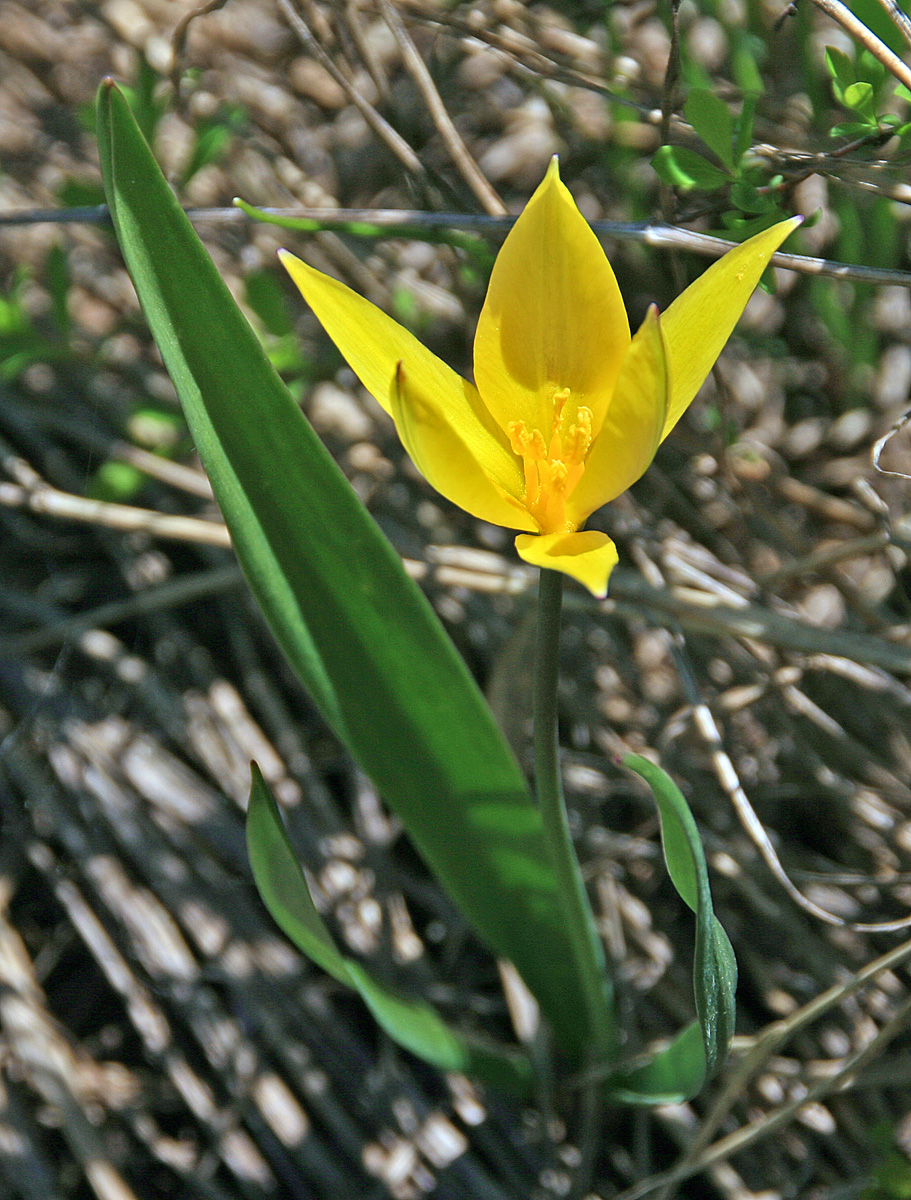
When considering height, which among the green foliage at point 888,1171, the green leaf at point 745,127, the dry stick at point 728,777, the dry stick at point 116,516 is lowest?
the green foliage at point 888,1171

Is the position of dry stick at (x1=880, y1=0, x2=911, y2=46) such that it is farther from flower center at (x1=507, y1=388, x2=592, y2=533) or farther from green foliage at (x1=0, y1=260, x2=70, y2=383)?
green foliage at (x1=0, y1=260, x2=70, y2=383)

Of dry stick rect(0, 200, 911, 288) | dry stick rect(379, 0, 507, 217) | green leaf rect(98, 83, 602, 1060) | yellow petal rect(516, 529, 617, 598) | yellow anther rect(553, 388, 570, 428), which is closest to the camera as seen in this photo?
yellow petal rect(516, 529, 617, 598)

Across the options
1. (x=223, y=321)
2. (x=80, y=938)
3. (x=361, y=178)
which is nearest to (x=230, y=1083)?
(x=80, y=938)

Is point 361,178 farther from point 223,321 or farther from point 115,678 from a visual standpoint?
point 223,321

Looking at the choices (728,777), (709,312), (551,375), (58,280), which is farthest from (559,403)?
(58,280)

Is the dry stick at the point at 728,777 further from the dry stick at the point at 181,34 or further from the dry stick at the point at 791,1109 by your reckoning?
the dry stick at the point at 181,34

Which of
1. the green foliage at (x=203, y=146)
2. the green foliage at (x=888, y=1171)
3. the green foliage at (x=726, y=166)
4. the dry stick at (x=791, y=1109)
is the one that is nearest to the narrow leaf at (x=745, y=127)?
the green foliage at (x=726, y=166)

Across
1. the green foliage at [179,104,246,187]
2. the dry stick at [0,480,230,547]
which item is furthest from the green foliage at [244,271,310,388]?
the dry stick at [0,480,230,547]
